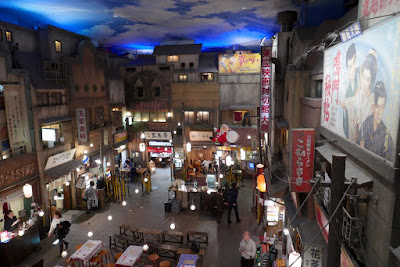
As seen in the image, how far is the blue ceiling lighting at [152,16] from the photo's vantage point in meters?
12.6

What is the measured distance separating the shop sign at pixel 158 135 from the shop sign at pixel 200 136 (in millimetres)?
2017

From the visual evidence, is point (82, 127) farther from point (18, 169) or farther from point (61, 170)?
point (18, 169)

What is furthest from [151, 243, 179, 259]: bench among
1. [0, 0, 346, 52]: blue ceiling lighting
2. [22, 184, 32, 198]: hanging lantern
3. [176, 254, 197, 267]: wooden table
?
[0, 0, 346, 52]: blue ceiling lighting

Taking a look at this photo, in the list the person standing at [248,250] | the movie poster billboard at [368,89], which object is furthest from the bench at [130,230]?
the movie poster billboard at [368,89]

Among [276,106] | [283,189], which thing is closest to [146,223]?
[283,189]

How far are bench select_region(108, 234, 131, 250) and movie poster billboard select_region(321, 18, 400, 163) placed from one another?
394 inches

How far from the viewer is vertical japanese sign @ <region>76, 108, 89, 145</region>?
1728 cm

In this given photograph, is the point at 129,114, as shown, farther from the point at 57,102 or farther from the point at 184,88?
the point at 57,102

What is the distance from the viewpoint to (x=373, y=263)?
497 cm

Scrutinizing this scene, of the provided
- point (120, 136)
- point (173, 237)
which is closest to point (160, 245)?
point (173, 237)

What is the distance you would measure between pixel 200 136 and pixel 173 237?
1237 cm

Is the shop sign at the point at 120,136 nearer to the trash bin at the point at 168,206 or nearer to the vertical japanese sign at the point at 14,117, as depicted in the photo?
the trash bin at the point at 168,206

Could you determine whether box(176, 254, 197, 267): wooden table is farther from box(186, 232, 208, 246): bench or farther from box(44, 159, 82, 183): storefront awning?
box(44, 159, 82, 183): storefront awning

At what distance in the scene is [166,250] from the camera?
12586 millimetres
